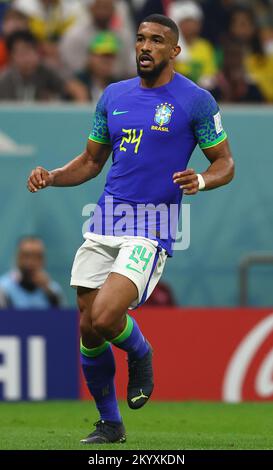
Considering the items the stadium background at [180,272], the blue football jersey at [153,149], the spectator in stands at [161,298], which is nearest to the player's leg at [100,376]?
the blue football jersey at [153,149]

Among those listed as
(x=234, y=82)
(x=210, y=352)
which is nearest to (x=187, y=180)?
(x=210, y=352)

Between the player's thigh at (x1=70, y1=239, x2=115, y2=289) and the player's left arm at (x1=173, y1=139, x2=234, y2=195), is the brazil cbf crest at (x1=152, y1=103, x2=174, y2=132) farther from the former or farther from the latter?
the player's thigh at (x1=70, y1=239, x2=115, y2=289)

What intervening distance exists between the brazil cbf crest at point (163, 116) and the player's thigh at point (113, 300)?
994mm

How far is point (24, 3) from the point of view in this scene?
1470 cm

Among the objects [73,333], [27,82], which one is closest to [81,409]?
[73,333]

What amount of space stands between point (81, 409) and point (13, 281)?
1.98m

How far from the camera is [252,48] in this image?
598 inches

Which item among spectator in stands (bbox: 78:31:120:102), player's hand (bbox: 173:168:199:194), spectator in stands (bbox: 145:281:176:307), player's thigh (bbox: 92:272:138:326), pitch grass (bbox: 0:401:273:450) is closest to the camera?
player's hand (bbox: 173:168:199:194)

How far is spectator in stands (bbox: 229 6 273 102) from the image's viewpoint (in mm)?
15055

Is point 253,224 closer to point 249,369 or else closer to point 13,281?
point 249,369

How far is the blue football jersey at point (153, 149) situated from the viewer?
771 cm

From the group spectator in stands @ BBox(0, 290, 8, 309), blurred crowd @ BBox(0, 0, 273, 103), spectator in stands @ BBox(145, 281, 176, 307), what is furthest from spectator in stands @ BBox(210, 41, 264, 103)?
spectator in stands @ BBox(0, 290, 8, 309)

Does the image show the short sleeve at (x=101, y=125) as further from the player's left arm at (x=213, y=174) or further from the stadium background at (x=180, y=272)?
the stadium background at (x=180, y=272)

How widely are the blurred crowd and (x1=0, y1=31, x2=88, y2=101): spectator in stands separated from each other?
0.01 m
